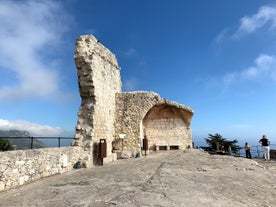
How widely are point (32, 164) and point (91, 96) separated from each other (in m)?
A: 4.64

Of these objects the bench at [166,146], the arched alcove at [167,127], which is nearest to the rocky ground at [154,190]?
the bench at [166,146]

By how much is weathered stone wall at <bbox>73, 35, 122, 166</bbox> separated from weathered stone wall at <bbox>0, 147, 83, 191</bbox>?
1.13 m

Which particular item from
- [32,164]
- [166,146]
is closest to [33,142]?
[32,164]

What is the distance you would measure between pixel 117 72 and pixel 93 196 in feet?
34.9

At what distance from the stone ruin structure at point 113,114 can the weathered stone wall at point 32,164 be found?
3.82 ft

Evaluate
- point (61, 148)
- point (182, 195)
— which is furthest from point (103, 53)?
point (182, 195)

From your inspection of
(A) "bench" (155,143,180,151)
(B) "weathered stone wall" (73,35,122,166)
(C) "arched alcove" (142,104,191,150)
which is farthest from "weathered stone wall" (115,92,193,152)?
(A) "bench" (155,143,180,151)

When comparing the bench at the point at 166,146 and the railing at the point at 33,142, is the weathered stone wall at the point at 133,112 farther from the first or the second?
the railing at the point at 33,142

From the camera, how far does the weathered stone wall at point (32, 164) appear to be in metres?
6.21

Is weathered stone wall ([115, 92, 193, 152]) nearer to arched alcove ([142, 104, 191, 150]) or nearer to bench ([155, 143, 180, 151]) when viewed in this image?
arched alcove ([142, 104, 191, 150])

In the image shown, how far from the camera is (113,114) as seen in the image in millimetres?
13773

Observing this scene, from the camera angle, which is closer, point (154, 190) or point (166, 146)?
point (154, 190)

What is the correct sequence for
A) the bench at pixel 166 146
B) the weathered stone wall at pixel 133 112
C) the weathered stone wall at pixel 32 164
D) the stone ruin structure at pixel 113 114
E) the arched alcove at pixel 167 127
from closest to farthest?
the weathered stone wall at pixel 32 164
the stone ruin structure at pixel 113 114
the weathered stone wall at pixel 133 112
the bench at pixel 166 146
the arched alcove at pixel 167 127

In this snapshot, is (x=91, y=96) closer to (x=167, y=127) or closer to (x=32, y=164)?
(x=32, y=164)
